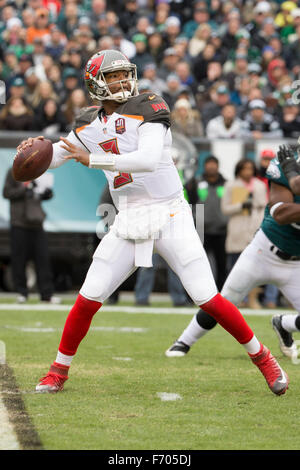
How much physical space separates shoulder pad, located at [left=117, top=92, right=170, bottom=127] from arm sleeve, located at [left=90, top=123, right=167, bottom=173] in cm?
5

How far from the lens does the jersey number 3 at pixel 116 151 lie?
4.88 metres

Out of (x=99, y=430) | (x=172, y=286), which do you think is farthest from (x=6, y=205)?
(x=99, y=430)

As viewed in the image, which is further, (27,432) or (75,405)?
(75,405)

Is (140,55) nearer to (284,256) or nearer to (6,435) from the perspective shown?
(284,256)

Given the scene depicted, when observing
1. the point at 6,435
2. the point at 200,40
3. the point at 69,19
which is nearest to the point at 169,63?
the point at 200,40

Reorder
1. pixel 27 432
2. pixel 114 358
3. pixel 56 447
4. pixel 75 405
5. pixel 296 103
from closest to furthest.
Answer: pixel 56 447 → pixel 27 432 → pixel 75 405 → pixel 114 358 → pixel 296 103

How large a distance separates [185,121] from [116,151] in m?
6.60

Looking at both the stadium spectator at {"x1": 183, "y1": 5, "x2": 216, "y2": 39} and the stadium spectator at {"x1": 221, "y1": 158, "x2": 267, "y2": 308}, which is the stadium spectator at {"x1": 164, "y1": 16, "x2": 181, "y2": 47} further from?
the stadium spectator at {"x1": 221, "y1": 158, "x2": 267, "y2": 308}

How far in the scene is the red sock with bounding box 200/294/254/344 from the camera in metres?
4.91

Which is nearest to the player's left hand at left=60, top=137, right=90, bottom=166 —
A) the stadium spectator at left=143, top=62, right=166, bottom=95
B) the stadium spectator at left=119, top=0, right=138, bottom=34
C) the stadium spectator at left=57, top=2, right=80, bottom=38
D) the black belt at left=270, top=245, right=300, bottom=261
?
the black belt at left=270, top=245, right=300, bottom=261

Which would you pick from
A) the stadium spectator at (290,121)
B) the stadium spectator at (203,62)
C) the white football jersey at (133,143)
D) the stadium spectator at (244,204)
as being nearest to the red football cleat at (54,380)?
the white football jersey at (133,143)
